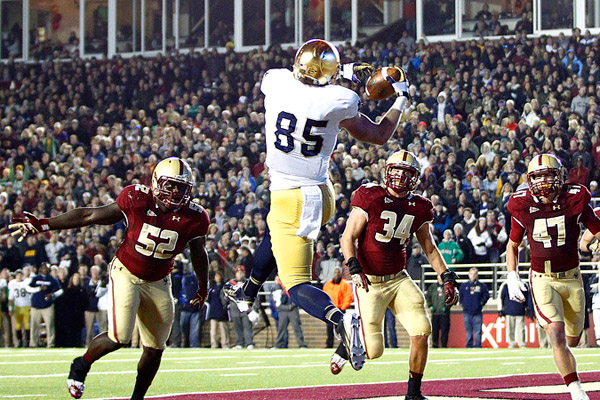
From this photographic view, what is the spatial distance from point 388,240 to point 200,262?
4.96 feet

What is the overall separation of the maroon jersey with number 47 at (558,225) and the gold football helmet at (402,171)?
0.82 m

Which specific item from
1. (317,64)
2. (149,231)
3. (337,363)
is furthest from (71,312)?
(317,64)

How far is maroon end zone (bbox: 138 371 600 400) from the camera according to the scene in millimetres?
8422

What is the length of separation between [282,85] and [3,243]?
1463 cm

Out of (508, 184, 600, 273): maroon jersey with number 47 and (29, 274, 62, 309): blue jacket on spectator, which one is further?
(29, 274, 62, 309): blue jacket on spectator

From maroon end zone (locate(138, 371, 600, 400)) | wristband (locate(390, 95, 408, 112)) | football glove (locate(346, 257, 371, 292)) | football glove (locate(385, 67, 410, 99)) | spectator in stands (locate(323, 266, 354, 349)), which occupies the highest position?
football glove (locate(385, 67, 410, 99))

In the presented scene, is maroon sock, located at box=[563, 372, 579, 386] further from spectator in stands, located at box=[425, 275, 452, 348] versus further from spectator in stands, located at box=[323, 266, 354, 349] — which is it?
spectator in stands, located at box=[425, 275, 452, 348]

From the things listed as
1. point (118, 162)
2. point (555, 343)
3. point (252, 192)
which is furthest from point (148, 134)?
point (555, 343)

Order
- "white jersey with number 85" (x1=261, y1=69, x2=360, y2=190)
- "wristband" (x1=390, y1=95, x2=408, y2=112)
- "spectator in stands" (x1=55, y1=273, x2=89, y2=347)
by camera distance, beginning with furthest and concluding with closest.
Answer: "spectator in stands" (x1=55, y1=273, x2=89, y2=347) → "wristband" (x1=390, y1=95, x2=408, y2=112) → "white jersey with number 85" (x1=261, y1=69, x2=360, y2=190)

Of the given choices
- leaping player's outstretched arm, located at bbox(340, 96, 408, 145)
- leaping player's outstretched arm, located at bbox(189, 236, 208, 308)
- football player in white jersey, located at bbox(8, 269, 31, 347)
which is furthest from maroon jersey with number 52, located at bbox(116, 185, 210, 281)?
football player in white jersey, located at bbox(8, 269, 31, 347)

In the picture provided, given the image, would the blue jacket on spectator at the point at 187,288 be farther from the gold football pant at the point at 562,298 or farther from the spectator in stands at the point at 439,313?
the gold football pant at the point at 562,298

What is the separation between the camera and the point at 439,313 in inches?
694

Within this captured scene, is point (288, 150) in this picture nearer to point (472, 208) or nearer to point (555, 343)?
point (555, 343)

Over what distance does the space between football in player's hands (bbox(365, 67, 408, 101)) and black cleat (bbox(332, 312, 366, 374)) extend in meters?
1.40
